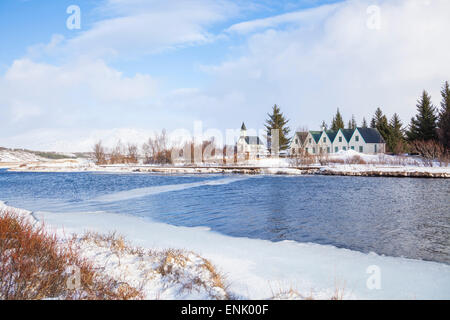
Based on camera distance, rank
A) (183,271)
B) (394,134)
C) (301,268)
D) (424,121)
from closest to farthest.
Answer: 1. (183,271)
2. (301,268)
3. (424,121)
4. (394,134)

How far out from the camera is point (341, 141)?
6650 cm

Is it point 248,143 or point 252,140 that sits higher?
point 252,140

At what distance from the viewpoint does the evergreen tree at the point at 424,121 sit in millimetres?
49406

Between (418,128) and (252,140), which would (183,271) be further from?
(252,140)

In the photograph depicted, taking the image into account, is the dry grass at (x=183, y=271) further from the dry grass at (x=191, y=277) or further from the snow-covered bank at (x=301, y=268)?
the snow-covered bank at (x=301, y=268)

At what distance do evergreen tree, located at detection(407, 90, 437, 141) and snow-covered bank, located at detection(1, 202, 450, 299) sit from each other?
5311 cm

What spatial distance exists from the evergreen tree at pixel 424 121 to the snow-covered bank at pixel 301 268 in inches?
2091

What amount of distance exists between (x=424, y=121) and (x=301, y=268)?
56.4 m

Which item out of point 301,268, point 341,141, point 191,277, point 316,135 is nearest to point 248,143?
point 316,135

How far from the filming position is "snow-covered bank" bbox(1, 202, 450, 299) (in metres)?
4.91

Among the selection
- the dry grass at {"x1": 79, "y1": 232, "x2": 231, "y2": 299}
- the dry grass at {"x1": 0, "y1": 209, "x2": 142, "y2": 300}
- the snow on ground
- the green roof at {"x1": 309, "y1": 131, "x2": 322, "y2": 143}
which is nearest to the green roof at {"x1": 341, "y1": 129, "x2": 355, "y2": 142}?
the green roof at {"x1": 309, "y1": 131, "x2": 322, "y2": 143}

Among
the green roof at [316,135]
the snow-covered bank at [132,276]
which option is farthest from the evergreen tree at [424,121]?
the snow-covered bank at [132,276]

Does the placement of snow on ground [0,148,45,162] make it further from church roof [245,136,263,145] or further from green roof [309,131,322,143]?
green roof [309,131,322,143]
